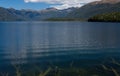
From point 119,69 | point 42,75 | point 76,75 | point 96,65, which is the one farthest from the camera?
point 96,65

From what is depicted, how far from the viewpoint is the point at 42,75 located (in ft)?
43.0

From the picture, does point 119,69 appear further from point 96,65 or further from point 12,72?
point 12,72

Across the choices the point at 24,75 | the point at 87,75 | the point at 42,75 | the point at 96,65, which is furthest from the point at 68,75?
the point at 42,75

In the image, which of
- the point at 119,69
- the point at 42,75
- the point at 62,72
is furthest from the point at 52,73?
the point at 42,75

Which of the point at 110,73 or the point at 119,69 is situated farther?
the point at 119,69

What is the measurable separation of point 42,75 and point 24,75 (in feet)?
50.4

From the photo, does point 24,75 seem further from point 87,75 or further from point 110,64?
point 110,64

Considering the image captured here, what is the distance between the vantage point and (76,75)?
25.9 meters

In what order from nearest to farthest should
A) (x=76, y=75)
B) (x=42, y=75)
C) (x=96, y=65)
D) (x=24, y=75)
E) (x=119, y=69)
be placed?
(x=42, y=75), (x=76, y=75), (x=24, y=75), (x=119, y=69), (x=96, y=65)

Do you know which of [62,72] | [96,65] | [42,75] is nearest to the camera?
[42,75]

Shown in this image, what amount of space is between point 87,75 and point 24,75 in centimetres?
646

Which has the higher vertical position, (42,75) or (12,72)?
(42,75)

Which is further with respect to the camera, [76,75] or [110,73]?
[110,73]

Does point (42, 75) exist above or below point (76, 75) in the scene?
above
